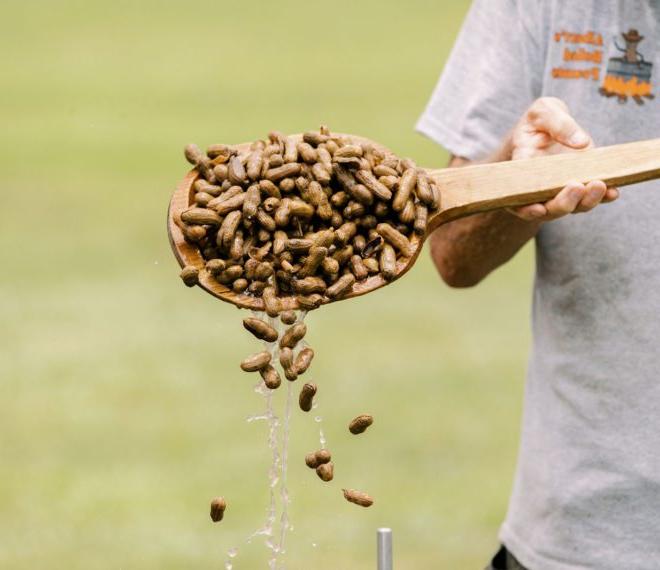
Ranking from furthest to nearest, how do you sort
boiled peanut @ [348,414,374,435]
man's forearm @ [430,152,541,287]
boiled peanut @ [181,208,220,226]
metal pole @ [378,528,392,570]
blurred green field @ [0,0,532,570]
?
blurred green field @ [0,0,532,570]
man's forearm @ [430,152,541,287]
boiled peanut @ [348,414,374,435]
boiled peanut @ [181,208,220,226]
metal pole @ [378,528,392,570]

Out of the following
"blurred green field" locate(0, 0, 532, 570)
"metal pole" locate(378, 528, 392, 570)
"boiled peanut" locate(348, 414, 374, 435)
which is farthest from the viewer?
"blurred green field" locate(0, 0, 532, 570)

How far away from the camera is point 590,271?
427 cm

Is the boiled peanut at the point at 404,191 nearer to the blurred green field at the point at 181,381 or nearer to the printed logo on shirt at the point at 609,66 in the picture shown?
the printed logo on shirt at the point at 609,66

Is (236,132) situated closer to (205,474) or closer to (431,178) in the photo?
(205,474)

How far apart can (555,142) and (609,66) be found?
0.29 m

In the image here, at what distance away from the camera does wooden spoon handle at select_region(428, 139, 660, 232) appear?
397 centimetres

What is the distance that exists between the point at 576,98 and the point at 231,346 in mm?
9188

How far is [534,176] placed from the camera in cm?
406

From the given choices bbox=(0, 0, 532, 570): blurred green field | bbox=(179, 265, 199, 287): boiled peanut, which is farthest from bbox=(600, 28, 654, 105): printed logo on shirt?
bbox=(0, 0, 532, 570): blurred green field

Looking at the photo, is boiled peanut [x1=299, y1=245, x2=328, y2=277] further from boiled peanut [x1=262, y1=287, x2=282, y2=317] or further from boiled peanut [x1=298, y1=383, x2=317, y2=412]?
boiled peanut [x1=298, y1=383, x2=317, y2=412]

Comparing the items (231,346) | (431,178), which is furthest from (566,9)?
(231,346)

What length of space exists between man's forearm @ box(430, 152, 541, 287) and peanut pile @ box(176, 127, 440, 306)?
20.1 inches

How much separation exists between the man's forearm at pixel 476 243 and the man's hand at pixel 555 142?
0.35m

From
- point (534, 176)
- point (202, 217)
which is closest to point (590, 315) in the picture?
point (534, 176)
